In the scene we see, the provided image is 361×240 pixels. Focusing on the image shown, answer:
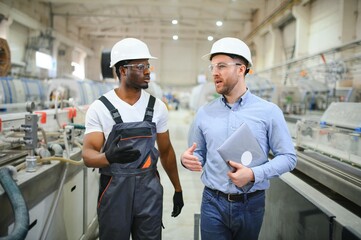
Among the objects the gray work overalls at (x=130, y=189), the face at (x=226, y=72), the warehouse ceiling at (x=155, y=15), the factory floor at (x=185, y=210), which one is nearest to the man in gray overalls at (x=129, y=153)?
the gray work overalls at (x=130, y=189)

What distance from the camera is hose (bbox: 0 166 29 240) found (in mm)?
1124

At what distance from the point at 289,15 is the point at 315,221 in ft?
27.7

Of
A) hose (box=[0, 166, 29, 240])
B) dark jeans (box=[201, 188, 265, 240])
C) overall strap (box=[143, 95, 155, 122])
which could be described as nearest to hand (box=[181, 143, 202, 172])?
dark jeans (box=[201, 188, 265, 240])

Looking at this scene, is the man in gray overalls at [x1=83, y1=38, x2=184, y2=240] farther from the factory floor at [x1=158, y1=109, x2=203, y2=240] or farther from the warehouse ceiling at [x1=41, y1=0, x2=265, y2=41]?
the warehouse ceiling at [x1=41, y1=0, x2=265, y2=41]

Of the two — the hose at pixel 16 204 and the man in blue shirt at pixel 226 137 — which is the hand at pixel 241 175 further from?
the hose at pixel 16 204

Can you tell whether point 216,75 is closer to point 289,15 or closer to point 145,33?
point 289,15

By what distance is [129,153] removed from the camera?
1.26m

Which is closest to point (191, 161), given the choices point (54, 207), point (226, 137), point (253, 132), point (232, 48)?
point (226, 137)

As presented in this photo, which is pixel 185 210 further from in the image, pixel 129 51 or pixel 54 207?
pixel 129 51

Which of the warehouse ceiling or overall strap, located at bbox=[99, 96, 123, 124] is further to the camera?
the warehouse ceiling

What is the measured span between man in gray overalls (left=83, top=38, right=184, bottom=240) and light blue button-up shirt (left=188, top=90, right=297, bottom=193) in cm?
28

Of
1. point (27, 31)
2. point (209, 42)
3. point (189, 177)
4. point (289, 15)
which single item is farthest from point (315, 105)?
point (209, 42)

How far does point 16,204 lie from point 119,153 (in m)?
0.49

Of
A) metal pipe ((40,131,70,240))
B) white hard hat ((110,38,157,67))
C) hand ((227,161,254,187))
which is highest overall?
white hard hat ((110,38,157,67))
